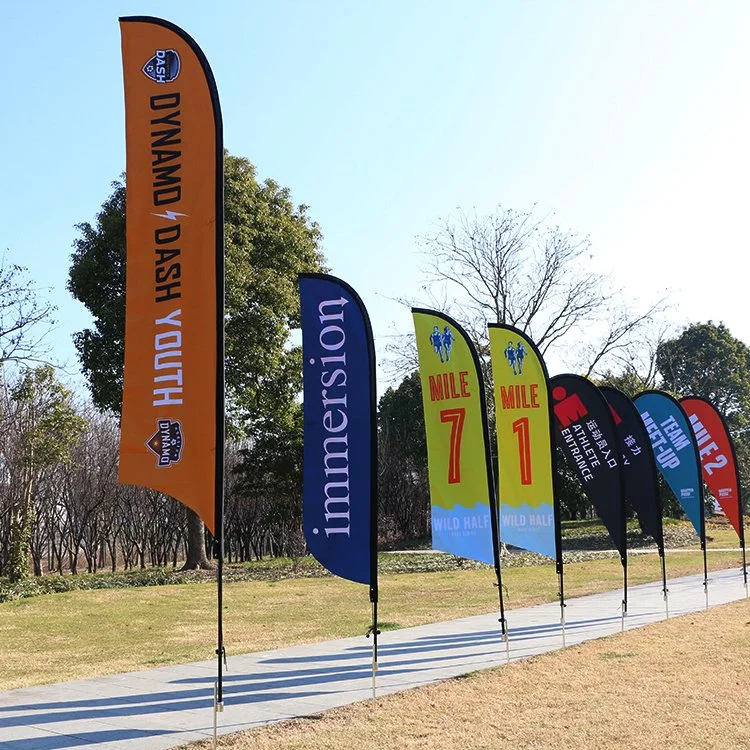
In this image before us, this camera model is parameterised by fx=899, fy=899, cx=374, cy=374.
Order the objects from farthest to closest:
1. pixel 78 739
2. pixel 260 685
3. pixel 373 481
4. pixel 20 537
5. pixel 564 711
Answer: pixel 20 537 → pixel 260 685 → pixel 373 481 → pixel 564 711 → pixel 78 739

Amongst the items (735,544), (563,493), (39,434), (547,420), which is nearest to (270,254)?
(39,434)

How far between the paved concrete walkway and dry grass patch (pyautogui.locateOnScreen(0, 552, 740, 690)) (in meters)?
0.74

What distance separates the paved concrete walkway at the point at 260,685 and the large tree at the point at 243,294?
37.4 ft

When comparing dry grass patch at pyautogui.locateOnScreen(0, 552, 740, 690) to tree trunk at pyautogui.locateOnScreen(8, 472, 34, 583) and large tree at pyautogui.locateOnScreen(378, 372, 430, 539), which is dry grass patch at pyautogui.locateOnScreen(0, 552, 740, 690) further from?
large tree at pyautogui.locateOnScreen(378, 372, 430, 539)

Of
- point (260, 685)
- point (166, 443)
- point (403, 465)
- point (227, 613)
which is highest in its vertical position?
point (403, 465)

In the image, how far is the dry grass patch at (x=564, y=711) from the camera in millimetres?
6121

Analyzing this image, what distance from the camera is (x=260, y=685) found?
8359 mm

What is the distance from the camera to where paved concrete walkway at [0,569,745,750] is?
6512mm

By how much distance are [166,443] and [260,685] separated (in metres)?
3.14

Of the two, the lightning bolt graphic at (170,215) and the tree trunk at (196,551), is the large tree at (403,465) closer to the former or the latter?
the tree trunk at (196,551)

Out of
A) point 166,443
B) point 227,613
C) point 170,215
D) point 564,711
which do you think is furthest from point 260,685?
point 227,613

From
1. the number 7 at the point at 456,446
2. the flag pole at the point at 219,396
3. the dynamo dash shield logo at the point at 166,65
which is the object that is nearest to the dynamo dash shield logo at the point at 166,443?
the flag pole at the point at 219,396

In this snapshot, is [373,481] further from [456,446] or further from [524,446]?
[524,446]

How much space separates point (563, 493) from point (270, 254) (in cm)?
2286
